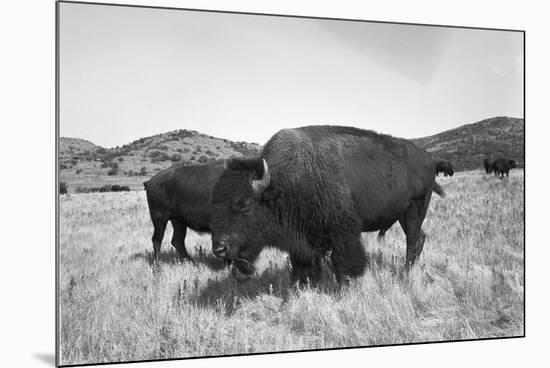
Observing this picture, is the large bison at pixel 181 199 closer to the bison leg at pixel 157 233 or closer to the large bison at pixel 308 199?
the bison leg at pixel 157 233

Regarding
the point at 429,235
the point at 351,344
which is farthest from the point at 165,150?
the point at 429,235

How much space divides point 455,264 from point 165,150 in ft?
10.5

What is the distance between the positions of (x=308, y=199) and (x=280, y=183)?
11.5 inches

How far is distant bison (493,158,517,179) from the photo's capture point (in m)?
5.70

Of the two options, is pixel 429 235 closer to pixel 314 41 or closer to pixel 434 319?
pixel 434 319

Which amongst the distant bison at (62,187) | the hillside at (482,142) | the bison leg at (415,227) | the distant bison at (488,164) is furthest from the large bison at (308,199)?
the distant bison at (62,187)

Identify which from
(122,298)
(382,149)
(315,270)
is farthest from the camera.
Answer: (382,149)

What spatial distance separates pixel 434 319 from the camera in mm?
5117

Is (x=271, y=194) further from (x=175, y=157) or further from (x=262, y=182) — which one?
(x=175, y=157)

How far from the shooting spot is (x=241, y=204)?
4.59 metres

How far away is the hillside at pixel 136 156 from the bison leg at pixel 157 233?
19.8 inches

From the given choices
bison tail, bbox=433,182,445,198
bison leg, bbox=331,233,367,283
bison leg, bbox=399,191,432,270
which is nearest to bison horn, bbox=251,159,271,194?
bison leg, bbox=331,233,367,283

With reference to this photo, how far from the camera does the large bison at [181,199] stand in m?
5.65

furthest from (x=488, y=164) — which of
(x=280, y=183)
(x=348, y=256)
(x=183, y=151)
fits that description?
(x=183, y=151)
